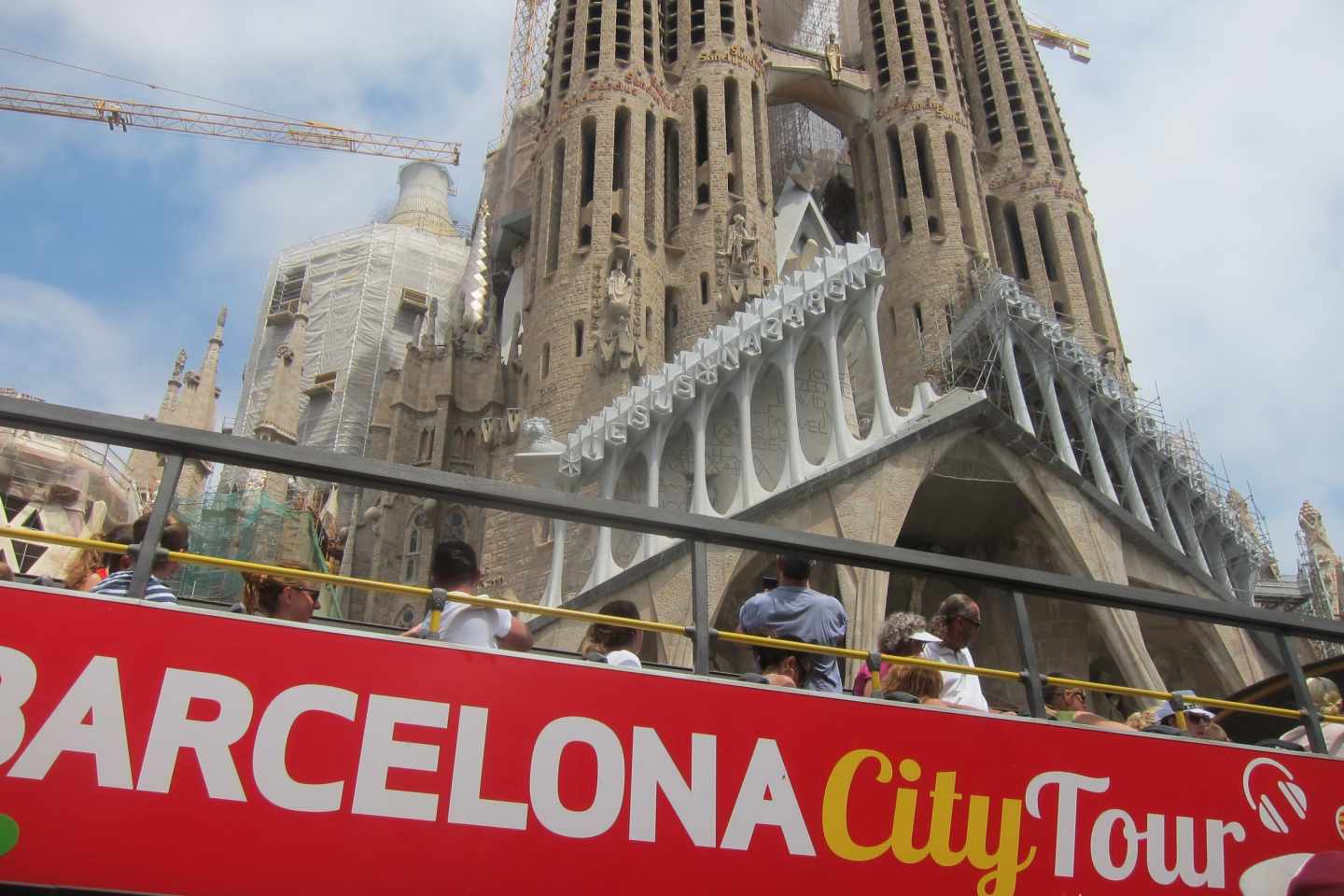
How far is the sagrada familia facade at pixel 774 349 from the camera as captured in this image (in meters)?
21.9

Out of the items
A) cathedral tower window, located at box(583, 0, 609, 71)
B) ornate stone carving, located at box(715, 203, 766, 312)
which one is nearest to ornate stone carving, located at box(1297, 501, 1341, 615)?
ornate stone carving, located at box(715, 203, 766, 312)

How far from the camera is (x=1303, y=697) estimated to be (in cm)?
559

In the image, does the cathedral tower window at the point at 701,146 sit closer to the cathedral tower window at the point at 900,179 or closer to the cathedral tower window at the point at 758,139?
the cathedral tower window at the point at 758,139

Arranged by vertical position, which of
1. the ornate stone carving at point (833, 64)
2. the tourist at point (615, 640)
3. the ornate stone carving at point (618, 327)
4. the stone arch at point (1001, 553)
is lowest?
the tourist at point (615, 640)

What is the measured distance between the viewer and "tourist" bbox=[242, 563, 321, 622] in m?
4.23

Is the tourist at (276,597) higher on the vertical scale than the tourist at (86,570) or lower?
lower

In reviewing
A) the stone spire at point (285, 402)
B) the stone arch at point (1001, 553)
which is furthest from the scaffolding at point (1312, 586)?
the stone spire at point (285, 402)

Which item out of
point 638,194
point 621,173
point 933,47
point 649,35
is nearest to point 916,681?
point 638,194

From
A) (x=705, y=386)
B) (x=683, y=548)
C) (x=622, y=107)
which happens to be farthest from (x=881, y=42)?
(x=683, y=548)

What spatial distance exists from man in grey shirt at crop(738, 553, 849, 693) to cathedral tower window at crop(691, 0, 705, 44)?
3344 cm

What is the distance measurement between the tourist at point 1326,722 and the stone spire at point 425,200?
1938 inches

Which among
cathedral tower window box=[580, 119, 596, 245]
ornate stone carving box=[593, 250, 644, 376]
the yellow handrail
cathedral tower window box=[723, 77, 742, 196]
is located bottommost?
the yellow handrail

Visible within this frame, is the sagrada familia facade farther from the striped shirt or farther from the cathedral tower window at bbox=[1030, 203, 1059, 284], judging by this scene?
the striped shirt

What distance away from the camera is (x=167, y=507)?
4043 mm
